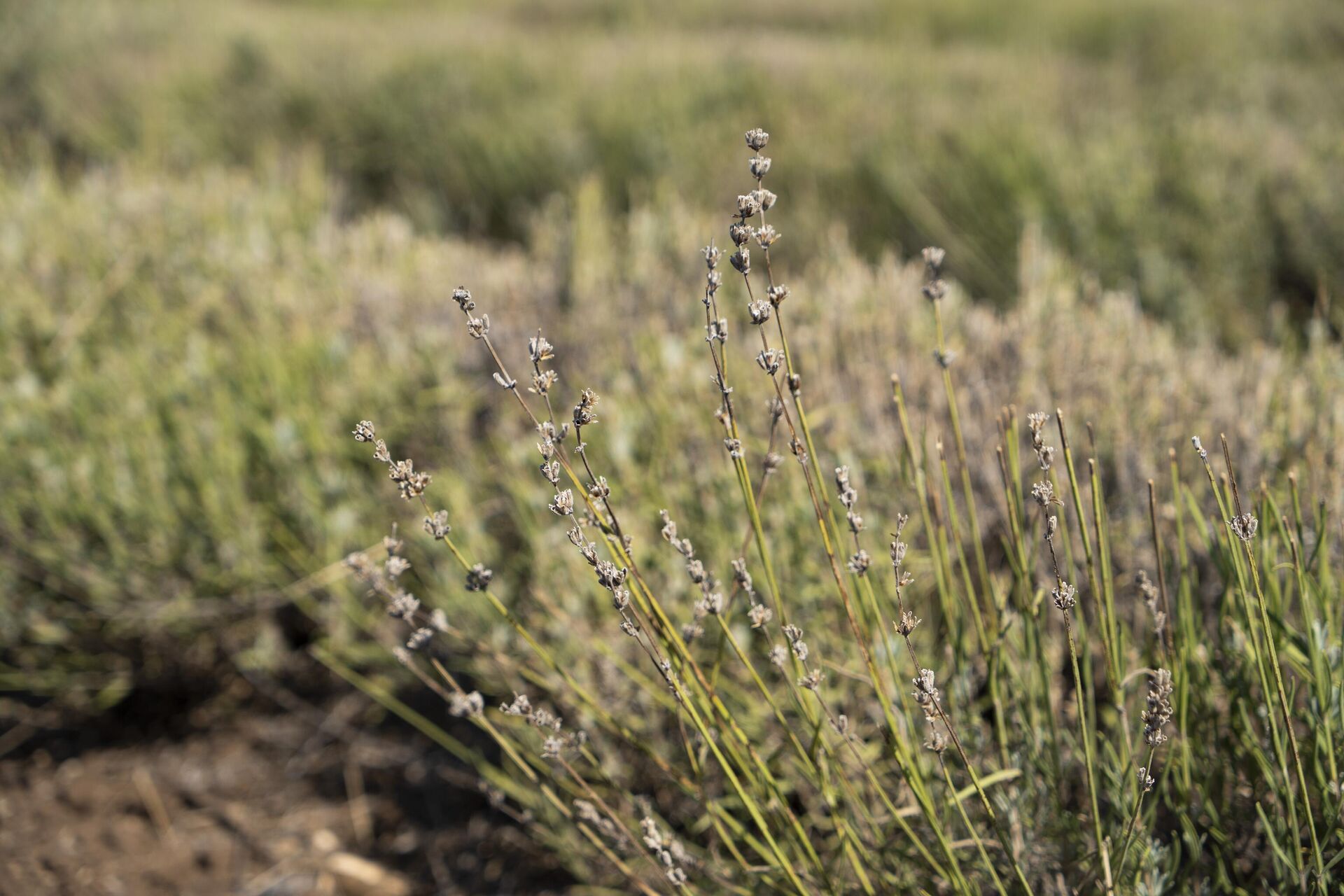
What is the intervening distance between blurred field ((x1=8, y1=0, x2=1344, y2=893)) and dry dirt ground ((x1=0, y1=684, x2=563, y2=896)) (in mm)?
21

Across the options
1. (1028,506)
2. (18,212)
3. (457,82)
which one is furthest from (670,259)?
(457,82)

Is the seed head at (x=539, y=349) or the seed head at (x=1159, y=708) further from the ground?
the seed head at (x=539, y=349)

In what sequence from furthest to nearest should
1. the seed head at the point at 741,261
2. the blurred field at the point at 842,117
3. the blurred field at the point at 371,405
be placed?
the blurred field at the point at 842,117 → the blurred field at the point at 371,405 → the seed head at the point at 741,261

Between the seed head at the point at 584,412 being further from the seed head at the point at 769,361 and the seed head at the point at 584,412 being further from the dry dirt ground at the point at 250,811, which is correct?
the dry dirt ground at the point at 250,811

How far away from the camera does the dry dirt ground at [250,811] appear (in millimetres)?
1986

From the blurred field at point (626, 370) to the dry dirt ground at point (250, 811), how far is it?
21 mm

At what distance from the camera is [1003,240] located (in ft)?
11.7

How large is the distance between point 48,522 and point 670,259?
180 cm

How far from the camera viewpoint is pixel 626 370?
233 centimetres

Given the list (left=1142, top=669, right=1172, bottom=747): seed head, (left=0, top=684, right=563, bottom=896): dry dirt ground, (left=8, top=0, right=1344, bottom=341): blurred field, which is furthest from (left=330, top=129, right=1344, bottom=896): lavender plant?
(left=8, top=0, right=1344, bottom=341): blurred field

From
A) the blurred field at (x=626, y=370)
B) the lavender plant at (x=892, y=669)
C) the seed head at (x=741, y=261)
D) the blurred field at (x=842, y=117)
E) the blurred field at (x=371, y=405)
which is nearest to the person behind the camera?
the seed head at (x=741, y=261)

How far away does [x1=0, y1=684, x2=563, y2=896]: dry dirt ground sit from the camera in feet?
6.52

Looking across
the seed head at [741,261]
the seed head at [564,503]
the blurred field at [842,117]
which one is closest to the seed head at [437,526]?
the seed head at [564,503]

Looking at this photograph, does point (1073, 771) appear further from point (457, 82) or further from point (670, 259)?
point (457, 82)
